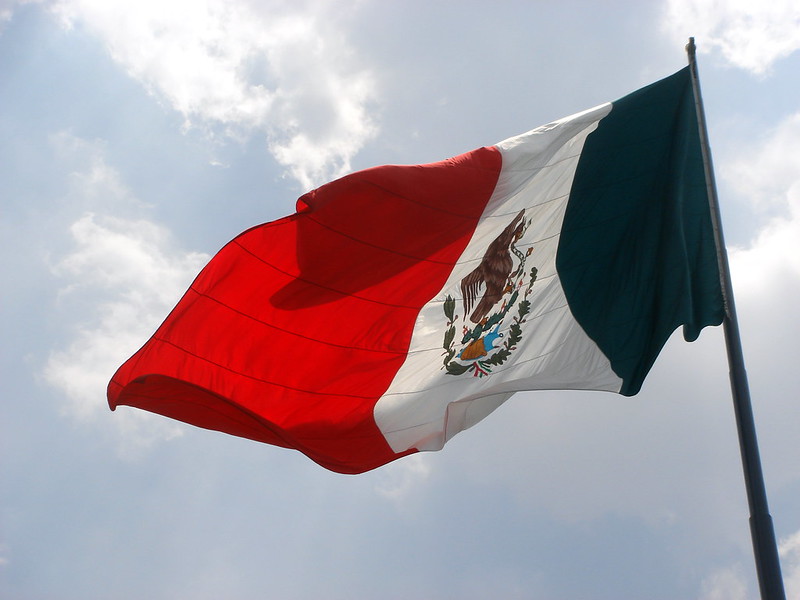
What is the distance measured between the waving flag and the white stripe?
2 centimetres

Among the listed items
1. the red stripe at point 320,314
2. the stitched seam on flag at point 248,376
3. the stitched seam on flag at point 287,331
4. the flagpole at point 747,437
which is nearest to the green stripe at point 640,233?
the flagpole at point 747,437

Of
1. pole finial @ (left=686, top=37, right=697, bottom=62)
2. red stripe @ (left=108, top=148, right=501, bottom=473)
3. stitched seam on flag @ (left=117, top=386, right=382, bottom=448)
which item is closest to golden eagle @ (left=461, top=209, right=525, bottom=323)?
red stripe @ (left=108, top=148, right=501, bottom=473)

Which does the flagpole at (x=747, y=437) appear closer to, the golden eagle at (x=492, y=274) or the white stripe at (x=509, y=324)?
the white stripe at (x=509, y=324)

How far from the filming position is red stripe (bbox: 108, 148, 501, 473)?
9.62 m

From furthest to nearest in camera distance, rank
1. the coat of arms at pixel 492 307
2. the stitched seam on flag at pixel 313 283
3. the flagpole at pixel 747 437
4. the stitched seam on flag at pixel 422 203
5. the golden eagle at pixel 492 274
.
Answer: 1. the golden eagle at pixel 492 274
2. the coat of arms at pixel 492 307
3. the stitched seam on flag at pixel 313 283
4. the stitched seam on flag at pixel 422 203
5. the flagpole at pixel 747 437

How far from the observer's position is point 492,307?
10633 millimetres

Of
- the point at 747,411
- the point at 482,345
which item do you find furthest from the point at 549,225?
the point at 747,411

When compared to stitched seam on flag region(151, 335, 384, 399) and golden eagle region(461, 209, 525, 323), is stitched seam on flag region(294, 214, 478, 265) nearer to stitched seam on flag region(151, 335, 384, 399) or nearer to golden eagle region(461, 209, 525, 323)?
golden eagle region(461, 209, 525, 323)

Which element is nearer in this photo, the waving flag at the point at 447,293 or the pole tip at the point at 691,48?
the waving flag at the point at 447,293

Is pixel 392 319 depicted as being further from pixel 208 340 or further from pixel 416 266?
pixel 208 340

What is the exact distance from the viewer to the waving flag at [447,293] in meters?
9.63

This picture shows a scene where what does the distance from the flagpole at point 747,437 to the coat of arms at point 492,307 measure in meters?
2.50

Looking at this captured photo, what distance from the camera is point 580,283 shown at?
33.6 feet

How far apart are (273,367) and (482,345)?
2.69 meters
